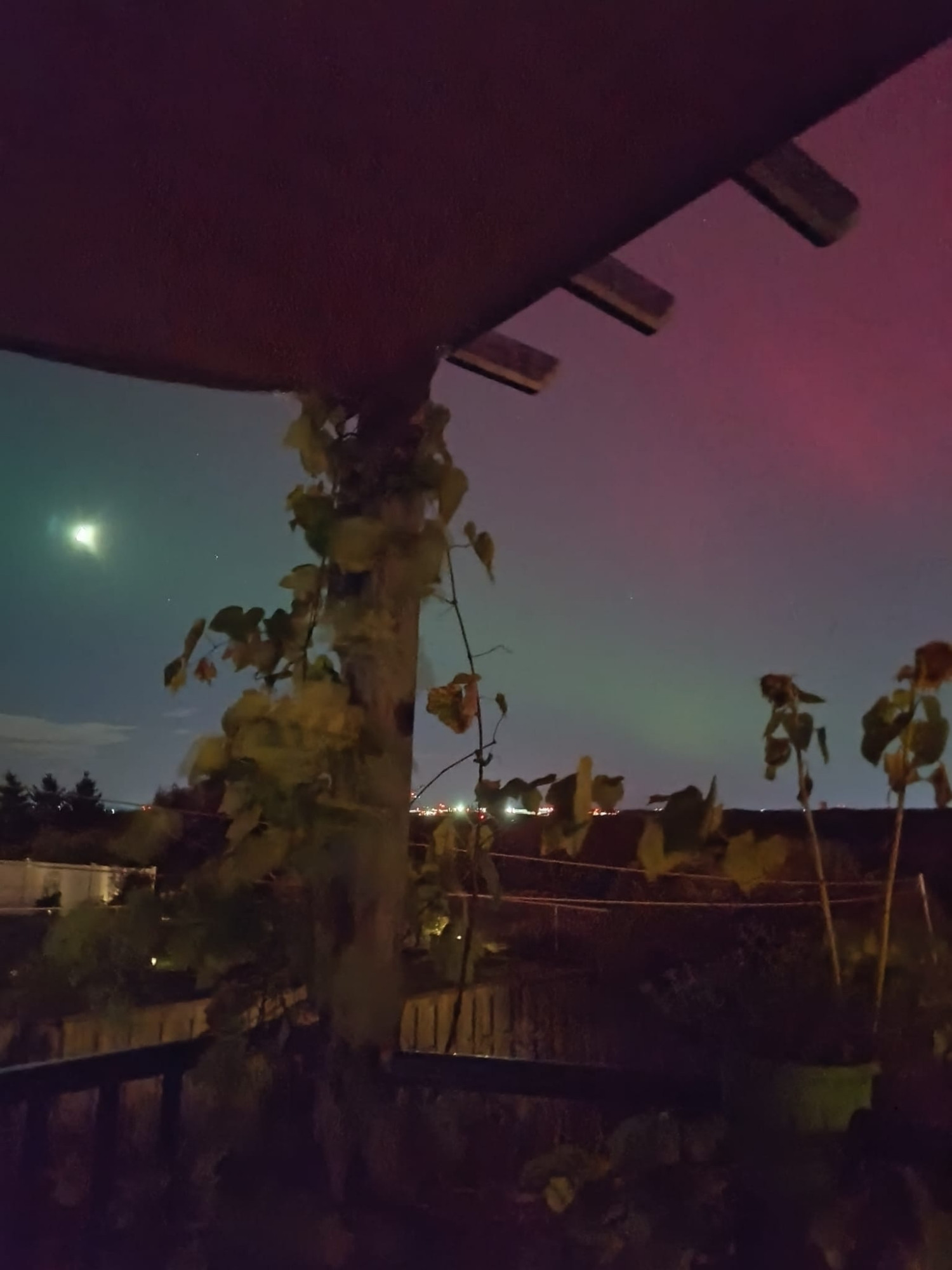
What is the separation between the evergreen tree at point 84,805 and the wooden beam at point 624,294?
1.04 meters

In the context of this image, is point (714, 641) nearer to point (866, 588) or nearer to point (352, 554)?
point (866, 588)

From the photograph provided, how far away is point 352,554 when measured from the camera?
133 centimetres

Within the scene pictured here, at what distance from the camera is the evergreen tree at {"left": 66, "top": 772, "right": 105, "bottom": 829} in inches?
63.5

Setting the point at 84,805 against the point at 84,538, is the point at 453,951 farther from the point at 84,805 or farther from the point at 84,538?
the point at 84,538

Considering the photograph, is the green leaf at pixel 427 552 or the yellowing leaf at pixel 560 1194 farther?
the green leaf at pixel 427 552

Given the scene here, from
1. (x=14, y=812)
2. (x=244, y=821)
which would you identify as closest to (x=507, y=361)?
(x=244, y=821)

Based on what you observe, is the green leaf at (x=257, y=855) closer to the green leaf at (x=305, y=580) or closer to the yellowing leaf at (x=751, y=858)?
the green leaf at (x=305, y=580)

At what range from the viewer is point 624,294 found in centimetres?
134

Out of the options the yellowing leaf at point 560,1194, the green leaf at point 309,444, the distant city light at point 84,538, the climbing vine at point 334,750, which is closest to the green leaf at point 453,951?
the climbing vine at point 334,750

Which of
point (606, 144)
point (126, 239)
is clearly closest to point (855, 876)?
point (606, 144)

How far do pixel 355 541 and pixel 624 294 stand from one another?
500 millimetres

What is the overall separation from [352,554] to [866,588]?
0.85 meters

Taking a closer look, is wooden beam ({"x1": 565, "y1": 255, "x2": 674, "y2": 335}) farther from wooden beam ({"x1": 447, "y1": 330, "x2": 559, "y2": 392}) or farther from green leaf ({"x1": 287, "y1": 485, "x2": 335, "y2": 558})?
green leaf ({"x1": 287, "y1": 485, "x2": 335, "y2": 558})

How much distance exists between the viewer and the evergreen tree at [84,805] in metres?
1.61
